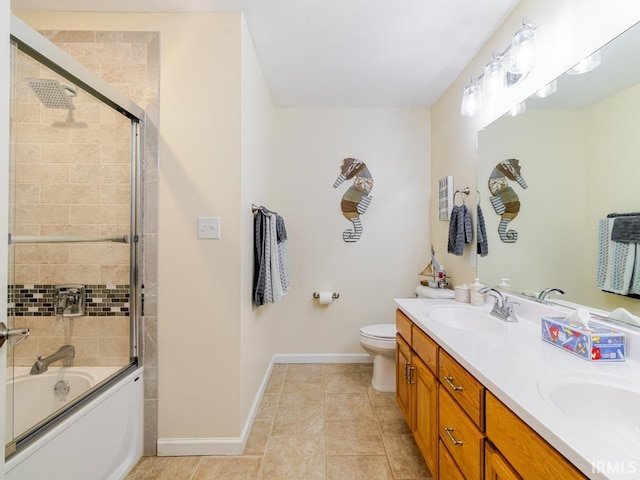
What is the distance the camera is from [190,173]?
154 cm

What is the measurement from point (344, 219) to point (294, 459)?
1875mm

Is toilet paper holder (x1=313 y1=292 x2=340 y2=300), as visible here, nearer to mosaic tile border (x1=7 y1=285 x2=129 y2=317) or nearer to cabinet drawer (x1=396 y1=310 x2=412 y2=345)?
cabinet drawer (x1=396 y1=310 x2=412 y2=345)

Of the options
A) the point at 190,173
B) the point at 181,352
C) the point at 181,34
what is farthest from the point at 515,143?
the point at 181,352

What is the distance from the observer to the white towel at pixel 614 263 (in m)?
0.95

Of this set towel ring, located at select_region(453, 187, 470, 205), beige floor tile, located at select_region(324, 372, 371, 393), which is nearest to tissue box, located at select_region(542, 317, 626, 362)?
towel ring, located at select_region(453, 187, 470, 205)

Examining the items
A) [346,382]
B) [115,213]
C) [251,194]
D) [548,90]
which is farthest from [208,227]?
[548,90]

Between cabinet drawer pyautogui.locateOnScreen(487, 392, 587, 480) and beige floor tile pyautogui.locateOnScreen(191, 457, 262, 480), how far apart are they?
1215 mm

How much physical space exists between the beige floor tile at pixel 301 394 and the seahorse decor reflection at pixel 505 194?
1.69m

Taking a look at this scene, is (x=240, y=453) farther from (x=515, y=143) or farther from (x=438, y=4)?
(x=438, y=4)

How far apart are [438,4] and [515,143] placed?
2.84 feet

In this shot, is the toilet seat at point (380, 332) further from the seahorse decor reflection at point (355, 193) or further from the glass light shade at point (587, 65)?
the glass light shade at point (587, 65)

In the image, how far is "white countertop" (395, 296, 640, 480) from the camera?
1.69 ft

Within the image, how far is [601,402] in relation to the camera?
762 millimetres

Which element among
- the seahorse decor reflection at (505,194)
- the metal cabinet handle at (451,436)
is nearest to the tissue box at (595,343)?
the metal cabinet handle at (451,436)
